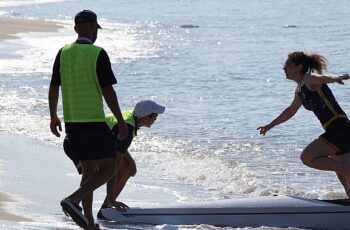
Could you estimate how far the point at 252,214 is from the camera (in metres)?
7.38

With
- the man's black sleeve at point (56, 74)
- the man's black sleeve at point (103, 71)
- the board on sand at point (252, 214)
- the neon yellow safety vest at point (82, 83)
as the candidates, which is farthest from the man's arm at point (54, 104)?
the board on sand at point (252, 214)

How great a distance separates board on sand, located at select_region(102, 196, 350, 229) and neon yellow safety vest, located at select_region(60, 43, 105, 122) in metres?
1.24

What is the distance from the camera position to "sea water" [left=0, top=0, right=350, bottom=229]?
9.05 m

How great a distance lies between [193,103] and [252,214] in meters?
8.12

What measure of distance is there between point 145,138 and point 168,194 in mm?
3125

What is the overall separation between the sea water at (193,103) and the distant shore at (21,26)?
482mm

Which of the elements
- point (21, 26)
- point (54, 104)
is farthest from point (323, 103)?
point (21, 26)

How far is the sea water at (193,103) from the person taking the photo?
9047 mm

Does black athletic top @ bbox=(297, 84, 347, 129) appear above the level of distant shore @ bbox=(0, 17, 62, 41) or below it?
above

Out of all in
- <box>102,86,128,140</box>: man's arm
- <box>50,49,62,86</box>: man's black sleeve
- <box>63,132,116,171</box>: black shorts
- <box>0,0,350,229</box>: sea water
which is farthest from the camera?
<box>0,0,350,229</box>: sea water

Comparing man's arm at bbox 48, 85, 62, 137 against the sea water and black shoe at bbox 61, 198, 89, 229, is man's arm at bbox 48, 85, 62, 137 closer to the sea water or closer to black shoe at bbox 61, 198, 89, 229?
black shoe at bbox 61, 198, 89, 229

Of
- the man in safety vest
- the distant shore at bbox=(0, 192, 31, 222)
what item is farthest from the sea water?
the man in safety vest

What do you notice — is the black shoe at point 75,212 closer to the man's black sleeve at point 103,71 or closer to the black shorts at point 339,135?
the man's black sleeve at point 103,71

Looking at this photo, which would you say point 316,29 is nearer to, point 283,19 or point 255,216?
point 283,19
